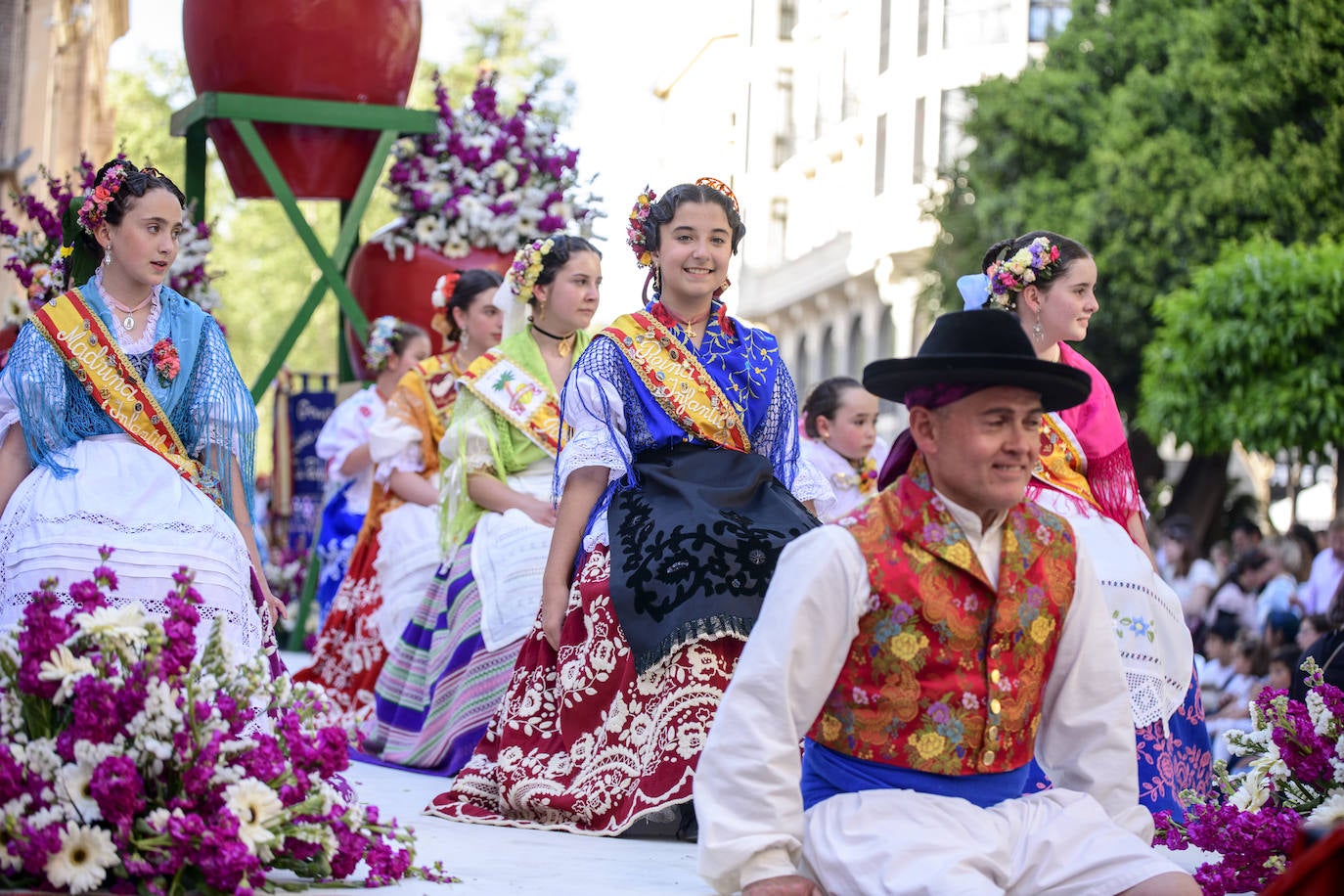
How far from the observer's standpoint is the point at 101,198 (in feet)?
18.9

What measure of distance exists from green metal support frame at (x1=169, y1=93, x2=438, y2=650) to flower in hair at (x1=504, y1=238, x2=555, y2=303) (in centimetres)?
327

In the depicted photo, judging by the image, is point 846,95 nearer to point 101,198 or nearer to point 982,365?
point 101,198

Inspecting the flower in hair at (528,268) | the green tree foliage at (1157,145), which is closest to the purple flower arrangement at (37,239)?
the flower in hair at (528,268)

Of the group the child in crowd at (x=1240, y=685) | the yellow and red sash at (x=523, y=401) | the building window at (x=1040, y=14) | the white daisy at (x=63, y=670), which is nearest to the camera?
the white daisy at (x=63, y=670)

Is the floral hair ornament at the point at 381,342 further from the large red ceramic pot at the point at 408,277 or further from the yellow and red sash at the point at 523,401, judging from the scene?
the yellow and red sash at the point at 523,401

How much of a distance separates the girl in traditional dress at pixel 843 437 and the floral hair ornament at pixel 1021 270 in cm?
361

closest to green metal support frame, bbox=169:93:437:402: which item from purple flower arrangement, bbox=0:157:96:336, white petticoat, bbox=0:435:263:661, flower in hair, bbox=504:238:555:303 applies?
purple flower arrangement, bbox=0:157:96:336

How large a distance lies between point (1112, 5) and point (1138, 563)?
26.1 meters

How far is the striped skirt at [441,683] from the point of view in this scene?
7484mm

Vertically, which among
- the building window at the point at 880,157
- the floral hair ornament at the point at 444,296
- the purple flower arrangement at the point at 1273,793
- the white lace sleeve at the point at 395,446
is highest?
the building window at the point at 880,157

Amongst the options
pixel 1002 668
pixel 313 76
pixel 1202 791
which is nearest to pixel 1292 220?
pixel 313 76

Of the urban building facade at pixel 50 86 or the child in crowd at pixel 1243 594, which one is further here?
the urban building facade at pixel 50 86

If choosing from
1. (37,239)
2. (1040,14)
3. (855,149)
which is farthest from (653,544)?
(855,149)

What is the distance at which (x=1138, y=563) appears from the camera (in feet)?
20.2
